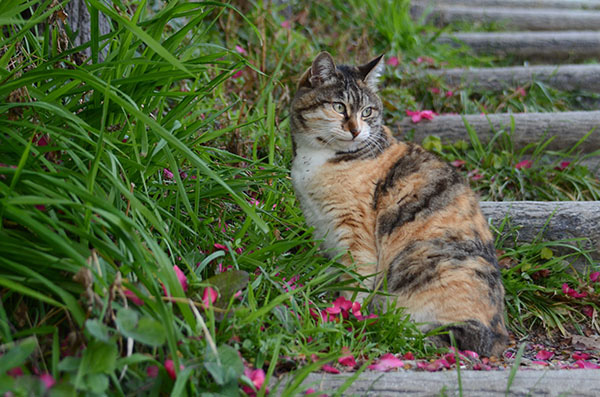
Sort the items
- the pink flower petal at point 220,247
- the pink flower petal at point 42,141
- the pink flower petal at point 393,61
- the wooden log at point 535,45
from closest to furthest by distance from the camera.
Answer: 1. the pink flower petal at point 42,141
2. the pink flower petal at point 220,247
3. the pink flower petal at point 393,61
4. the wooden log at point 535,45

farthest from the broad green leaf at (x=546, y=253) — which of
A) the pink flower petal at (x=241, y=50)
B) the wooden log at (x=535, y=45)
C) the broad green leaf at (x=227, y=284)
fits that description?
the wooden log at (x=535, y=45)

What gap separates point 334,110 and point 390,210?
527mm

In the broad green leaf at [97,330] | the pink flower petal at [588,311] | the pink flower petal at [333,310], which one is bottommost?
the pink flower petal at [588,311]

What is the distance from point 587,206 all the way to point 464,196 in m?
0.77

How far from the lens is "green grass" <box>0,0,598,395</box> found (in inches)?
57.8

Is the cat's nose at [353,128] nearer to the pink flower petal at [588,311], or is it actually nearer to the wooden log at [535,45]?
the pink flower petal at [588,311]

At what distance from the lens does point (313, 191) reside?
267 centimetres

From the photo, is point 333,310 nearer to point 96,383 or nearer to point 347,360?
point 347,360

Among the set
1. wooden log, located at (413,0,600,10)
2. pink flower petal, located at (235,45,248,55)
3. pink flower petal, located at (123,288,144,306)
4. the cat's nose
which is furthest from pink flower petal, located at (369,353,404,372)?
wooden log, located at (413,0,600,10)

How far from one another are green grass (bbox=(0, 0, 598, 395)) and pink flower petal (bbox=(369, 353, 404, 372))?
0.11 metres

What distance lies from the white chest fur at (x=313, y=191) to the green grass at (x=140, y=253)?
9 cm

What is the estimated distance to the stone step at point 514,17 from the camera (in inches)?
219

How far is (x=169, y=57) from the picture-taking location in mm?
1658

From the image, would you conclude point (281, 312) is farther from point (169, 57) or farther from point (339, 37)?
point (339, 37)
